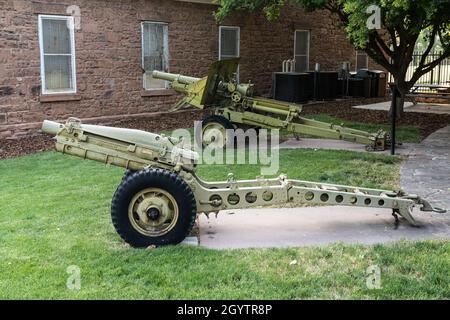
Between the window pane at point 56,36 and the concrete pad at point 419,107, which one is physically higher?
the window pane at point 56,36

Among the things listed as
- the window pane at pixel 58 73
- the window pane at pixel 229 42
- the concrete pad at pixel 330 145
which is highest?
the window pane at pixel 229 42

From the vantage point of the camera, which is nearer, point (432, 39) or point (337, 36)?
point (432, 39)

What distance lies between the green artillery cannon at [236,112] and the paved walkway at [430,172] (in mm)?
863

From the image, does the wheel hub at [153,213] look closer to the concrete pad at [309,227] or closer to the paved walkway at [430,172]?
the concrete pad at [309,227]

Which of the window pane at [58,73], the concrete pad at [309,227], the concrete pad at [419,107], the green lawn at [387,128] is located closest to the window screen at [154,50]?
the window pane at [58,73]

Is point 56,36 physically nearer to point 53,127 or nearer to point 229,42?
point 229,42

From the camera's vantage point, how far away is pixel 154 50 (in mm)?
14930

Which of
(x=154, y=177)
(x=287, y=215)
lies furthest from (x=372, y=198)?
(x=154, y=177)

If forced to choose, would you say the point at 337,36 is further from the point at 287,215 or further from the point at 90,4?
the point at 287,215

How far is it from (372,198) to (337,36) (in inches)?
715

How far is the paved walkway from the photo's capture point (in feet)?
23.1

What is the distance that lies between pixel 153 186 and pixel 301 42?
667 inches

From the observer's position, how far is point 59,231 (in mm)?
5605

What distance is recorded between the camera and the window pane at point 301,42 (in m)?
20.6
